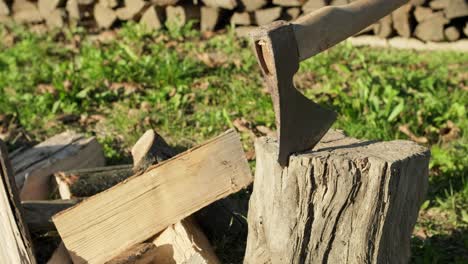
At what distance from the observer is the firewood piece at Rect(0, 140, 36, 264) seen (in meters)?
3.03

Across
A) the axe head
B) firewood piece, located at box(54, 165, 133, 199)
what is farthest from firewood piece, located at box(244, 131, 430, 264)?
firewood piece, located at box(54, 165, 133, 199)

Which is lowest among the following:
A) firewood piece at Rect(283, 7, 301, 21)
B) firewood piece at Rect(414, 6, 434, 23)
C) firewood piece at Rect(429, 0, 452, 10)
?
firewood piece at Rect(414, 6, 434, 23)

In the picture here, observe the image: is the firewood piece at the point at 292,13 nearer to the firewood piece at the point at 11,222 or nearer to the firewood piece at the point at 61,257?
the firewood piece at the point at 61,257

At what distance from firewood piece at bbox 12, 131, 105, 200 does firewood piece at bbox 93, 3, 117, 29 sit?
2.81 m

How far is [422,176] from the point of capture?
280cm

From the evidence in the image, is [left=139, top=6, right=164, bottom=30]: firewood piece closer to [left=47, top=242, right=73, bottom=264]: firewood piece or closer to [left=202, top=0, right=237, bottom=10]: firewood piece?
[left=202, top=0, right=237, bottom=10]: firewood piece

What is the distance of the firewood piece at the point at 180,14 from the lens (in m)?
6.80

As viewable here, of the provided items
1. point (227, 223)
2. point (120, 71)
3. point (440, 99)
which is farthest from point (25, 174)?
point (440, 99)

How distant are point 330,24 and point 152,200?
3.86 feet

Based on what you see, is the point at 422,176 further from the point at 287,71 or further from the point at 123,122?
the point at 123,122

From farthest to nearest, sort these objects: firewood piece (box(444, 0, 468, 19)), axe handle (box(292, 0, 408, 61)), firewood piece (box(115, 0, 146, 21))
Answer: firewood piece (box(115, 0, 146, 21)) → firewood piece (box(444, 0, 468, 19)) → axe handle (box(292, 0, 408, 61))

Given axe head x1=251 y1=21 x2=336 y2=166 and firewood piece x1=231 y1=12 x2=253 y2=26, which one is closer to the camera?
axe head x1=251 y1=21 x2=336 y2=166

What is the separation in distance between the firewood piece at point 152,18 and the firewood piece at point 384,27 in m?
2.07

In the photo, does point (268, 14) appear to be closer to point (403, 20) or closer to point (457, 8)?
point (403, 20)
